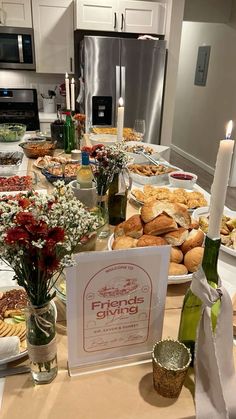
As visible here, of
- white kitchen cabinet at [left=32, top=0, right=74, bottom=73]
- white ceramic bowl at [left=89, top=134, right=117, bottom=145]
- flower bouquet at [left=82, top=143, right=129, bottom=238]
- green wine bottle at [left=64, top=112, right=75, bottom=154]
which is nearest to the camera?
flower bouquet at [left=82, top=143, right=129, bottom=238]

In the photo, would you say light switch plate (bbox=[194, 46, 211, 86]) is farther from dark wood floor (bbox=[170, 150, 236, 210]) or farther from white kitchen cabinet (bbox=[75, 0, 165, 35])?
white kitchen cabinet (bbox=[75, 0, 165, 35])

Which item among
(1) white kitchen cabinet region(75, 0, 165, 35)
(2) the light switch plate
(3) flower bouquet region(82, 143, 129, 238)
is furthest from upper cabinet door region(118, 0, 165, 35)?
(3) flower bouquet region(82, 143, 129, 238)

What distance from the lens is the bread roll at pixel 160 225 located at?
1.00 meters

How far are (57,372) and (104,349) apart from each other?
11 cm

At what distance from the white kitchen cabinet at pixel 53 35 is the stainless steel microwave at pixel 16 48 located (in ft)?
0.53

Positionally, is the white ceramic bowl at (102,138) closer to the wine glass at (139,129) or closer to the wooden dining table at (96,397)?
the wine glass at (139,129)

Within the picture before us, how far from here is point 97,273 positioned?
0.65m

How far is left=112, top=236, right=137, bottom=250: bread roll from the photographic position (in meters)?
0.99

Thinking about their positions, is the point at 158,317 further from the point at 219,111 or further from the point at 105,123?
the point at 219,111

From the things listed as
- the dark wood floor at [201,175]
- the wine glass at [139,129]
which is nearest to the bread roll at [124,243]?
the wine glass at [139,129]

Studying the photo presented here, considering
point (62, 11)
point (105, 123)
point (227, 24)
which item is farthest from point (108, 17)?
point (227, 24)

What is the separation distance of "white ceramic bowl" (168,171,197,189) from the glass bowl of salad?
4.25 ft

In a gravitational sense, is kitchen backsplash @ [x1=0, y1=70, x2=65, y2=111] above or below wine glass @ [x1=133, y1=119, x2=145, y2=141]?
above

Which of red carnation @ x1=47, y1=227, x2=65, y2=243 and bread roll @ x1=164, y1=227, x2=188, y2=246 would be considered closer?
red carnation @ x1=47, y1=227, x2=65, y2=243
